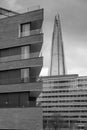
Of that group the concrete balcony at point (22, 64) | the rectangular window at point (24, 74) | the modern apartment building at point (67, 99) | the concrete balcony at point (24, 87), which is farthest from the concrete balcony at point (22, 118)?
the modern apartment building at point (67, 99)

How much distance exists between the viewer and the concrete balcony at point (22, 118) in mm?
33625

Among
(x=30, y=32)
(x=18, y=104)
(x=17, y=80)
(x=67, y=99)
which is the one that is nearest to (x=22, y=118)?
(x=18, y=104)

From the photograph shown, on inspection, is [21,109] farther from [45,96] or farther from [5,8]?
[45,96]

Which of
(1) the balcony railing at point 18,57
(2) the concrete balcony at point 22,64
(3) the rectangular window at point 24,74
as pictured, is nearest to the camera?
(2) the concrete balcony at point 22,64

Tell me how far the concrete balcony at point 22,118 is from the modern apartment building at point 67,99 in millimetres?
133388

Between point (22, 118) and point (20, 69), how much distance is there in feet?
20.2

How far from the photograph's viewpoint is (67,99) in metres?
175

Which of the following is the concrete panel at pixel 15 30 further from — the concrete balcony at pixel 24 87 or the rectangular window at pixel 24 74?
the concrete balcony at pixel 24 87

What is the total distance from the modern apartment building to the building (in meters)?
132

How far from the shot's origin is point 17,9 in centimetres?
3978

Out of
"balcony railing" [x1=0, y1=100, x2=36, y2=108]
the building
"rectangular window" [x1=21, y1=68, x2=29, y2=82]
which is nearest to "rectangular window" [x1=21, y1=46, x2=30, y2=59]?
the building

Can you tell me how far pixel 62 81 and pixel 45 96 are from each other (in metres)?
13.7

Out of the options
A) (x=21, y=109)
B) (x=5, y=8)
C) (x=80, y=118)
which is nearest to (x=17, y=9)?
(x=5, y=8)

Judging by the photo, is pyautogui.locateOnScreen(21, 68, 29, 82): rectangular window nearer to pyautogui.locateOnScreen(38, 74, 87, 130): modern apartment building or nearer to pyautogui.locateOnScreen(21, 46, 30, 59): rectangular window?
pyautogui.locateOnScreen(21, 46, 30, 59): rectangular window
